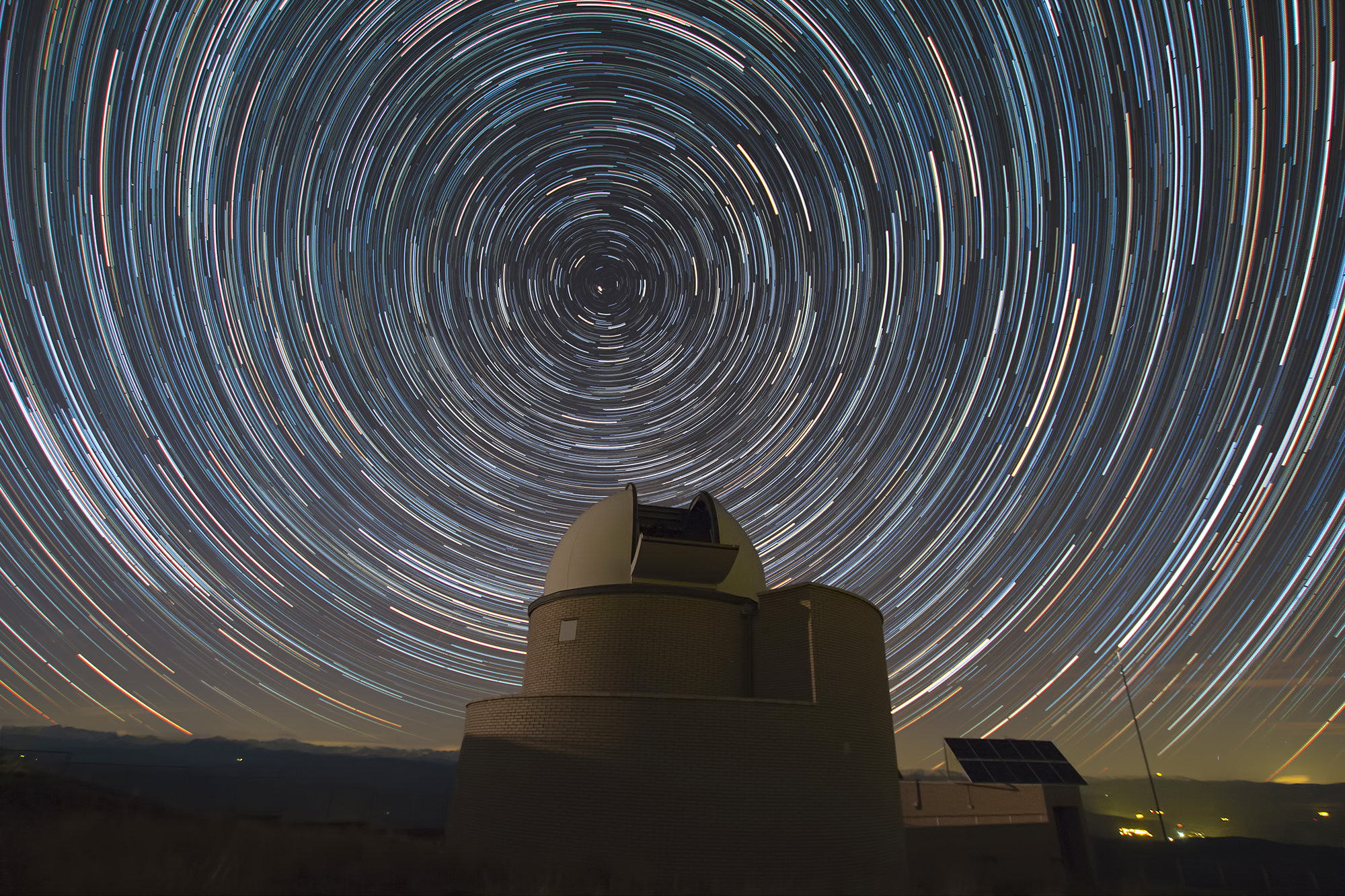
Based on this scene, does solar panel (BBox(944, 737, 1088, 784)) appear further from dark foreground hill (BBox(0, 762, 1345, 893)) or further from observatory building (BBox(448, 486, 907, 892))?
observatory building (BBox(448, 486, 907, 892))

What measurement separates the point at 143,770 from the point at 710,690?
18.3 metres

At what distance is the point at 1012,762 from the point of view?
1978cm

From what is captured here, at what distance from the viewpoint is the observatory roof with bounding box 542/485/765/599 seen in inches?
579

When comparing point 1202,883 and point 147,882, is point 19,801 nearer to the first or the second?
point 147,882

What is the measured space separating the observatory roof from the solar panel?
9.76 meters

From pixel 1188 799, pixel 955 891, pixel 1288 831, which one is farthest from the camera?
pixel 1188 799

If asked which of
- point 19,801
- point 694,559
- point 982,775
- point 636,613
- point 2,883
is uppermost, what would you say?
point 694,559

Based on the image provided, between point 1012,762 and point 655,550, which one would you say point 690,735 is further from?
point 1012,762

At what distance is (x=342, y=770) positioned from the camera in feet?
183

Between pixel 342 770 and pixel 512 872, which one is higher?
pixel 342 770

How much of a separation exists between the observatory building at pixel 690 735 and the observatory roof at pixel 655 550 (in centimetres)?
7

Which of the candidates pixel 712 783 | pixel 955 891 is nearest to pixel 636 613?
pixel 712 783

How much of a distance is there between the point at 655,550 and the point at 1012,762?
15065 mm

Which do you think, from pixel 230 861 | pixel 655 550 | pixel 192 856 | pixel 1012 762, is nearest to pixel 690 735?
pixel 655 550
